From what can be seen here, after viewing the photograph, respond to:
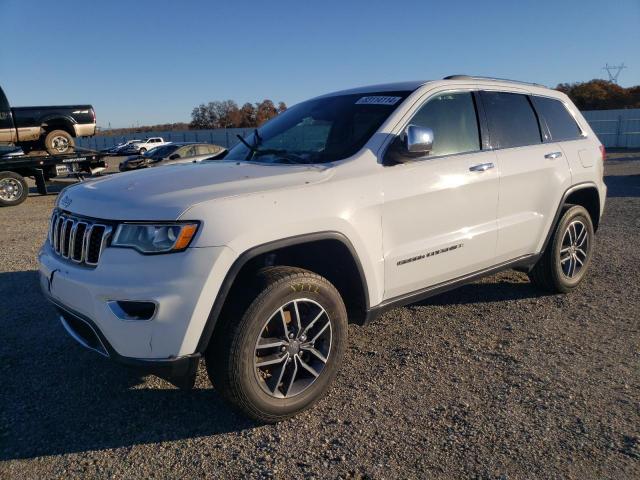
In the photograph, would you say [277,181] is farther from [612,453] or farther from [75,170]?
[75,170]

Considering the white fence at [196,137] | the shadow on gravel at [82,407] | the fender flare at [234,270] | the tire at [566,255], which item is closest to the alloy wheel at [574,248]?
the tire at [566,255]

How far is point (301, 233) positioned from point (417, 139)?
38.3 inches

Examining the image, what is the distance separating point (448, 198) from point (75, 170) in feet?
45.2

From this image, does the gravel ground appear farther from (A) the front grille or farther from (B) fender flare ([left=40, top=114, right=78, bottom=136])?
(B) fender flare ([left=40, top=114, right=78, bottom=136])

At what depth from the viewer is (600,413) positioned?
2994 mm

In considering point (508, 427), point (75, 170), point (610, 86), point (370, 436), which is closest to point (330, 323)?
point (370, 436)

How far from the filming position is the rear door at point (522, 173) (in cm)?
418

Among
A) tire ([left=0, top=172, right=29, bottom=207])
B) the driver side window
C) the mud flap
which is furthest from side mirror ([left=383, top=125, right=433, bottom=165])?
the mud flap

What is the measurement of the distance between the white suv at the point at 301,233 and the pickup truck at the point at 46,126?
13.8 m

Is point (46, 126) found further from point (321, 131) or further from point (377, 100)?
point (377, 100)

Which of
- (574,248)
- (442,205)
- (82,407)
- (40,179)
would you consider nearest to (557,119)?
(574,248)

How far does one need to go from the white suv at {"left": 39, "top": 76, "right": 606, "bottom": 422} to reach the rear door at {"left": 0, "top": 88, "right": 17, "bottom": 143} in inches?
563

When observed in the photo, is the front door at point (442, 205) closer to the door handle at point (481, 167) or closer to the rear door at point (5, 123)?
the door handle at point (481, 167)

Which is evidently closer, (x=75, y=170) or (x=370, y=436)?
(x=370, y=436)
